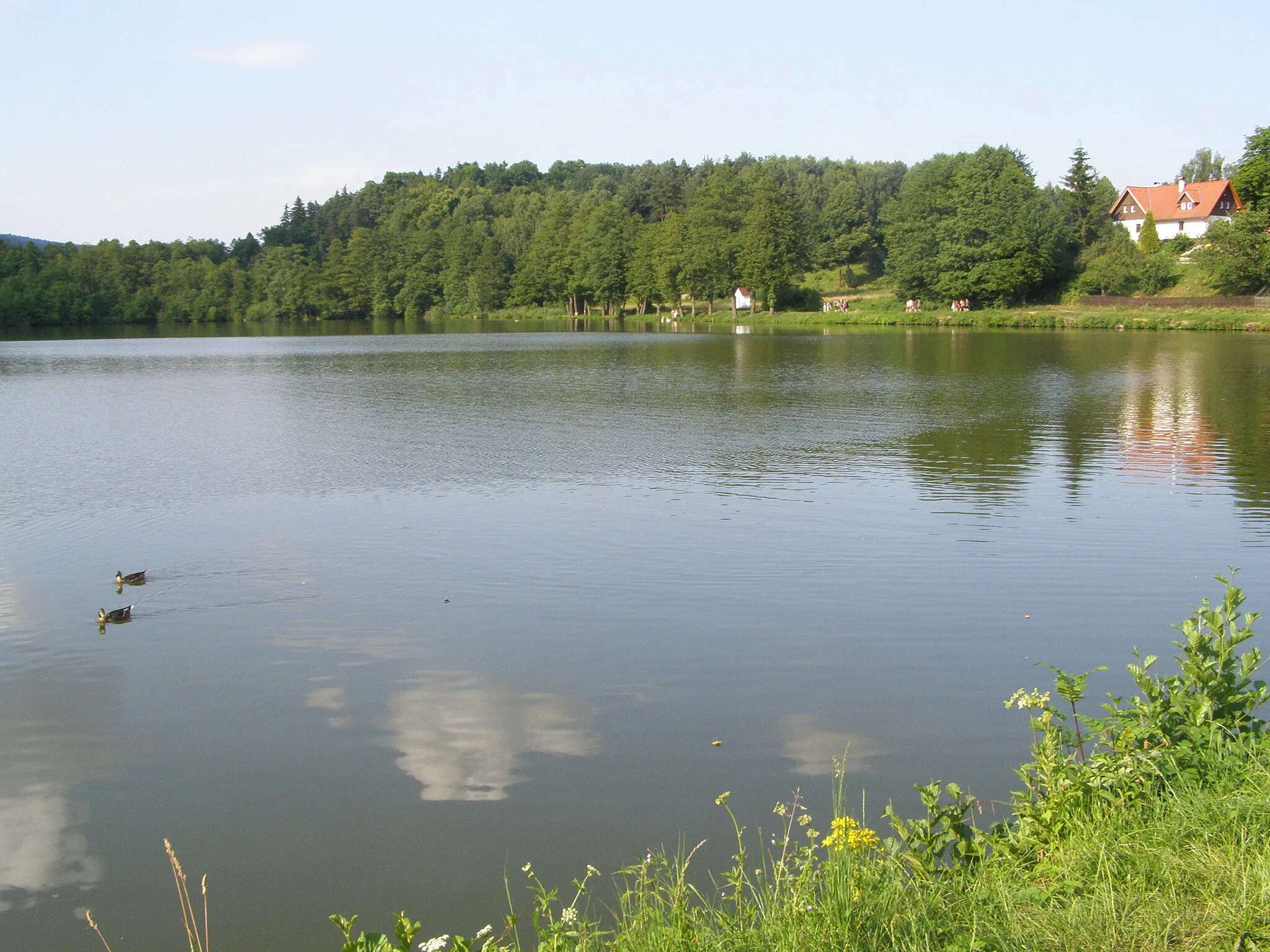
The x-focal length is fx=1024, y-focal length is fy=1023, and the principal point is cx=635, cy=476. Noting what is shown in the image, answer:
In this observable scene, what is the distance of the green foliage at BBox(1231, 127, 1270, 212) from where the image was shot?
6272 centimetres

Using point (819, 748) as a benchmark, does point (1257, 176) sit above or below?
above

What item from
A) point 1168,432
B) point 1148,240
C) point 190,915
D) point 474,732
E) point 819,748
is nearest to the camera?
point 190,915

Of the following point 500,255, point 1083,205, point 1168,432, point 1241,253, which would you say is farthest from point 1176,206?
point 1168,432

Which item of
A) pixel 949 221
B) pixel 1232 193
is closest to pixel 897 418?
pixel 949 221

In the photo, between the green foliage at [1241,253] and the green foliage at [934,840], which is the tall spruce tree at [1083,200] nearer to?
the green foliage at [1241,253]

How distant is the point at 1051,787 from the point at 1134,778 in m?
0.39

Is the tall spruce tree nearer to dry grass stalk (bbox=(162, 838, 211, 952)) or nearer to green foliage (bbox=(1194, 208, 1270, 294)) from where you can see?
green foliage (bbox=(1194, 208, 1270, 294))

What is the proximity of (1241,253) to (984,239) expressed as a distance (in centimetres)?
1672

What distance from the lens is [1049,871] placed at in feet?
14.7

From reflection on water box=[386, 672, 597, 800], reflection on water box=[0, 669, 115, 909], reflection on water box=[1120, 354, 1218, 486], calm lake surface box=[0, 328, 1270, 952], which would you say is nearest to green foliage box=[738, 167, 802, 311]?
reflection on water box=[1120, 354, 1218, 486]

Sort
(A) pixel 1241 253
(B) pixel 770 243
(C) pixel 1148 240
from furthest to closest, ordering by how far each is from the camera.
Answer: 1. (B) pixel 770 243
2. (C) pixel 1148 240
3. (A) pixel 1241 253

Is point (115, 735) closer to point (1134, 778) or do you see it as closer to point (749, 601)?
point (749, 601)

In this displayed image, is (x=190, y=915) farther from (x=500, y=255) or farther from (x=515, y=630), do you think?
(x=500, y=255)

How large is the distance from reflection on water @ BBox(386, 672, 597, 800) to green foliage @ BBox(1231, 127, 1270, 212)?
224 feet
